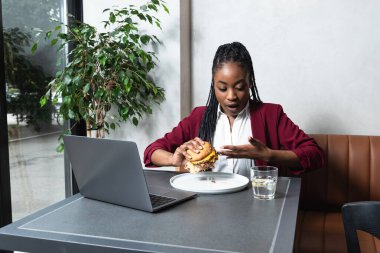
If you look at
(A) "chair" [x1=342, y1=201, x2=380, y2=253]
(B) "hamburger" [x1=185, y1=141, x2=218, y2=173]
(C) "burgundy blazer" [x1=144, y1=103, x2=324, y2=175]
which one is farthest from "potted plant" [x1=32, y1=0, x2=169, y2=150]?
Answer: (A) "chair" [x1=342, y1=201, x2=380, y2=253]

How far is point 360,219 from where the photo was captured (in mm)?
1120

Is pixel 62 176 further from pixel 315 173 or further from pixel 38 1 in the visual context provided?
pixel 315 173

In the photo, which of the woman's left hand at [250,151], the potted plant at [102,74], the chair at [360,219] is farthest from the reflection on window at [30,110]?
the chair at [360,219]

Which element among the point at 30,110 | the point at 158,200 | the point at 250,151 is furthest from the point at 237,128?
the point at 30,110

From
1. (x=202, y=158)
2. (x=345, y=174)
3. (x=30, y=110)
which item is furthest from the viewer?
(x=30, y=110)

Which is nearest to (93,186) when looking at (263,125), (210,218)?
(210,218)

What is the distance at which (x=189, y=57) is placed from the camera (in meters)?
2.61

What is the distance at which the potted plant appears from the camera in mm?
2152

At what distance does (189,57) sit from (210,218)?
1737 millimetres

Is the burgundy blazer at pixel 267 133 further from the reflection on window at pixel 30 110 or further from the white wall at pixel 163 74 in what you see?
the reflection on window at pixel 30 110

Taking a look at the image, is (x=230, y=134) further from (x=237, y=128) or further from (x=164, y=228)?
(x=164, y=228)

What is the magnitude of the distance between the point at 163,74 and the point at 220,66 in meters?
0.90

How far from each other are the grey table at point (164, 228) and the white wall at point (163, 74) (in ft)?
4.47

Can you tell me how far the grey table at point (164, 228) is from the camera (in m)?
0.85
